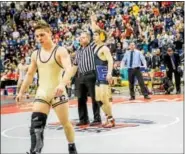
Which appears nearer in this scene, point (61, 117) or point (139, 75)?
point (61, 117)

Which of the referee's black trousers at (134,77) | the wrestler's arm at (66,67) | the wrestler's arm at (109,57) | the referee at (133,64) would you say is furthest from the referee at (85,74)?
the referee's black trousers at (134,77)

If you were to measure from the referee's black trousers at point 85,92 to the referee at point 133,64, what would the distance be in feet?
9.58

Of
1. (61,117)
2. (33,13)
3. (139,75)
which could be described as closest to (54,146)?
(61,117)

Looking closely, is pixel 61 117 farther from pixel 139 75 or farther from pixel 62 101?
pixel 139 75

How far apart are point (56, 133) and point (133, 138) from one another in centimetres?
112

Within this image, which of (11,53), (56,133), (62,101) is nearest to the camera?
(62,101)

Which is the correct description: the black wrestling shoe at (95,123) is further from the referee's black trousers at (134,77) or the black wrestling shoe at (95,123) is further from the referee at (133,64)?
the referee's black trousers at (134,77)

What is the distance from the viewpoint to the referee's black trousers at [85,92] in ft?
21.5

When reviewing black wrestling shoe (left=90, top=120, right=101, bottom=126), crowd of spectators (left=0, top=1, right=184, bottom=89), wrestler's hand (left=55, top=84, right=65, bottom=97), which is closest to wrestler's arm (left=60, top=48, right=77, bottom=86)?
wrestler's hand (left=55, top=84, right=65, bottom=97)

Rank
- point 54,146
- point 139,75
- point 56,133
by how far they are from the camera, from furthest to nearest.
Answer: point 139,75 < point 56,133 < point 54,146

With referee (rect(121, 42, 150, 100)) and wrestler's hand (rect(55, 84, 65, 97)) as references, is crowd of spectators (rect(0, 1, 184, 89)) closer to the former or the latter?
referee (rect(121, 42, 150, 100))

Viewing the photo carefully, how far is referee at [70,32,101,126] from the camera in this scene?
633cm

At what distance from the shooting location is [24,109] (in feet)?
30.4

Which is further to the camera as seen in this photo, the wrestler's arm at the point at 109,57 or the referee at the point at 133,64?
the referee at the point at 133,64
